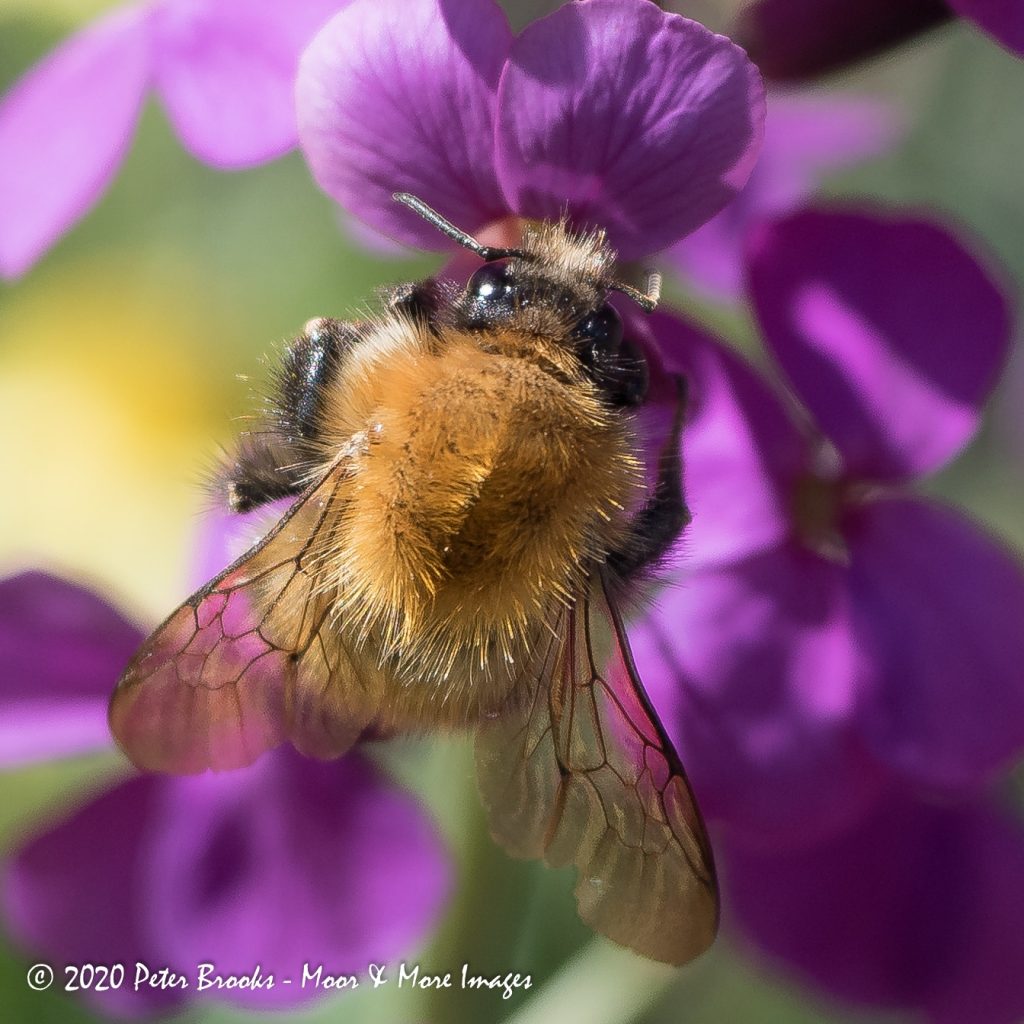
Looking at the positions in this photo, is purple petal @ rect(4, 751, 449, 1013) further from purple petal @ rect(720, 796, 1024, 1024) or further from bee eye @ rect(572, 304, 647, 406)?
bee eye @ rect(572, 304, 647, 406)

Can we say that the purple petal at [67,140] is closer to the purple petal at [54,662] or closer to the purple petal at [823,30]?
the purple petal at [54,662]

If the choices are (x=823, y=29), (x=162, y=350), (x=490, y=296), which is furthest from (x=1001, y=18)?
Result: (x=162, y=350)

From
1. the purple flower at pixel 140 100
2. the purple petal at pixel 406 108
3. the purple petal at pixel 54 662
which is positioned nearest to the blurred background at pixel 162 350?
the purple petal at pixel 54 662

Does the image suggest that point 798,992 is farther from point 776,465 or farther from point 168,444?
point 168,444

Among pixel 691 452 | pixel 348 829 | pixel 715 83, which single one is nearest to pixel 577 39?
pixel 715 83

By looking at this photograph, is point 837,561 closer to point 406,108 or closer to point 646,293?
point 646,293

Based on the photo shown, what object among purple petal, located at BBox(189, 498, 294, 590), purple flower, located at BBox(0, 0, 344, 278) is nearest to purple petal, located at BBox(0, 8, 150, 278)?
purple flower, located at BBox(0, 0, 344, 278)
